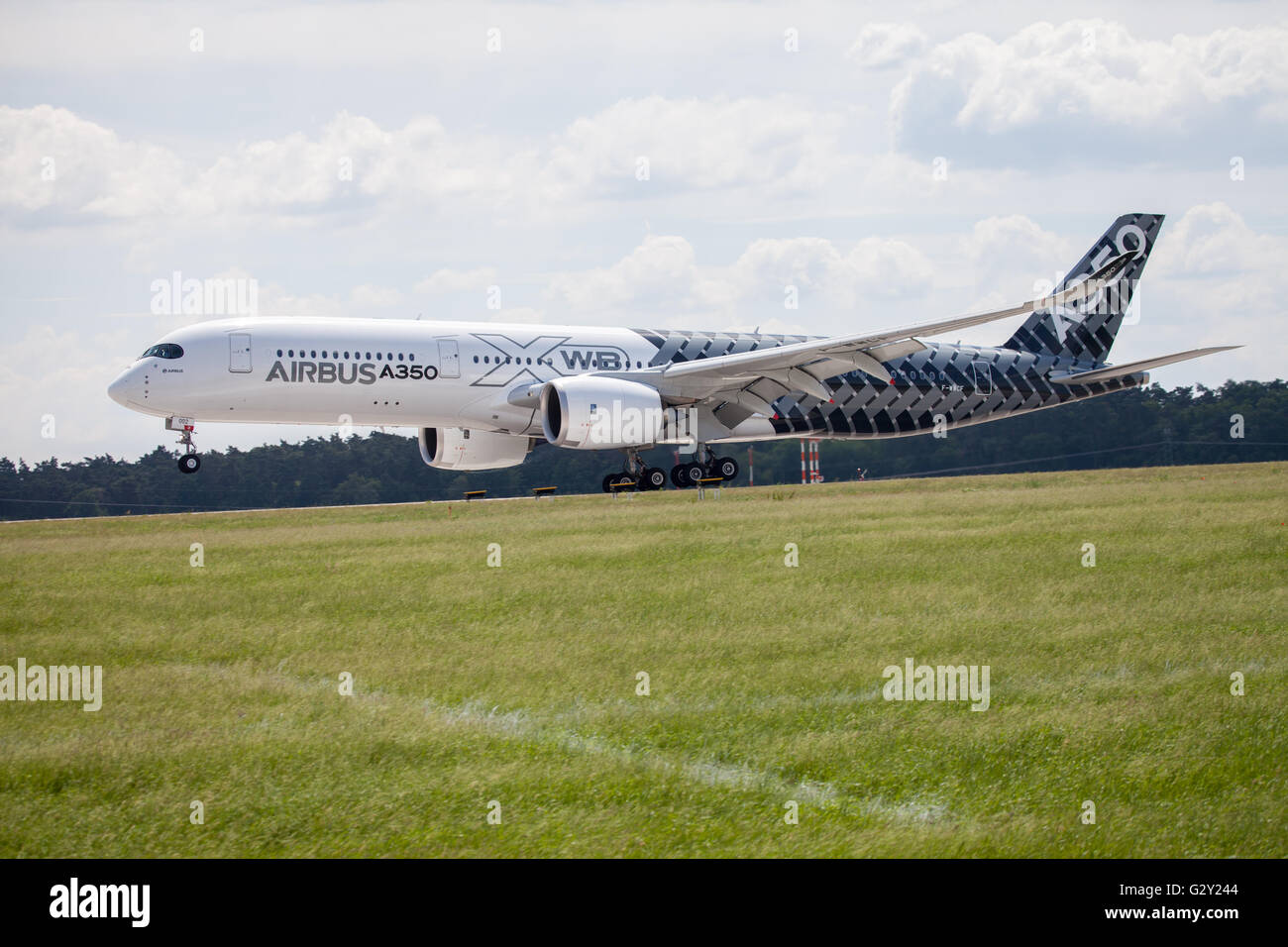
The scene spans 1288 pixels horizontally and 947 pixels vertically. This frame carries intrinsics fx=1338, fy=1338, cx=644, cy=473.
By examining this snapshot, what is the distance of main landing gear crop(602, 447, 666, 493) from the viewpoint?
123 ft

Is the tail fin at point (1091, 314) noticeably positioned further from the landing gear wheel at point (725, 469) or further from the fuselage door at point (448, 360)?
the fuselage door at point (448, 360)

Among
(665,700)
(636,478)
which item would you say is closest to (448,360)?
(636,478)

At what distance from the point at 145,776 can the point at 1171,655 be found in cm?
1001

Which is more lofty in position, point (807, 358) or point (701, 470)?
point (807, 358)

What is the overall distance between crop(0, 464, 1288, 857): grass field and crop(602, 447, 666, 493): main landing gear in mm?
14590

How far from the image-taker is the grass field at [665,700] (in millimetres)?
9734

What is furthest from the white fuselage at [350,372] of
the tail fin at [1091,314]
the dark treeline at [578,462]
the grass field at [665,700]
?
the dark treeline at [578,462]

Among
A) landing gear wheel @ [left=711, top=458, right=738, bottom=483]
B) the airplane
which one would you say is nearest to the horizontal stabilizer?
the airplane

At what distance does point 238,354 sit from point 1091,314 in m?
27.2

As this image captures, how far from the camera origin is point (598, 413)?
3350 centimetres

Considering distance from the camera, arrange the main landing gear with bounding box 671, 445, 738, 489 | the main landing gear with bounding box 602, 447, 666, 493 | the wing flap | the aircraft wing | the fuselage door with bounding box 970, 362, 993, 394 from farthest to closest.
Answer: the fuselage door with bounding box 970, 362, 993, 394 → the main landing gear with bounding box 671, 445, 738, 489 → the main landing gear with bounding box 602, 447, 666, 493 → the aircraft wing → the wing flap

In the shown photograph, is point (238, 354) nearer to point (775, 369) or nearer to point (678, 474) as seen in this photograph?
point (678, 474)

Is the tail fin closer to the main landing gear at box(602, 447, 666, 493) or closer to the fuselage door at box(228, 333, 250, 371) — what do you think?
the main landing gear at box(602, 447, 666, 493)

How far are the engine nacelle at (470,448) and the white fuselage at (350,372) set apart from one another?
227 cm
